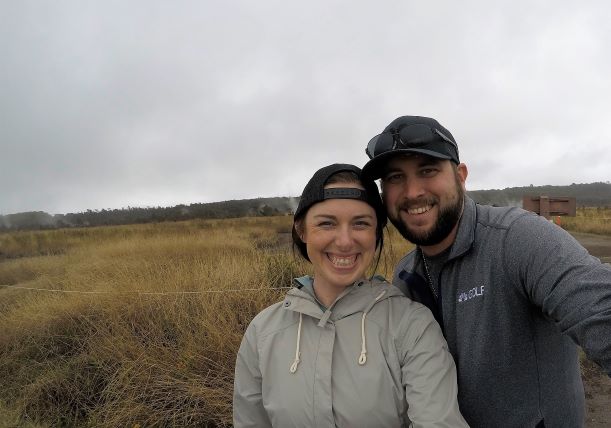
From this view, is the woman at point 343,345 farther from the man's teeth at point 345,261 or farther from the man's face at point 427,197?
the man's face at point 427,197

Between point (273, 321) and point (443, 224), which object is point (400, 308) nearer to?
point (443, 224)

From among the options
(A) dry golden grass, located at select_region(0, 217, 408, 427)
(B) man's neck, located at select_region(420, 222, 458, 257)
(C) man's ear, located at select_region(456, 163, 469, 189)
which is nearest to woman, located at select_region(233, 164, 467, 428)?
(B) man's neck, located at select_region(420, 222, 458, 257)

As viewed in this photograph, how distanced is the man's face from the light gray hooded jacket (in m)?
0.27

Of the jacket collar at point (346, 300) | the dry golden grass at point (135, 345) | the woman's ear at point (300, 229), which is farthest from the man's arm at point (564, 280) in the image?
the dry golden grass at point (135, 345)

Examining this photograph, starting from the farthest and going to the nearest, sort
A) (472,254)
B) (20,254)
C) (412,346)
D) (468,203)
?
(20,254), (468,203), (472,254), (412,346)

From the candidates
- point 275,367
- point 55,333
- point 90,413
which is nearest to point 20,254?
point 55,333

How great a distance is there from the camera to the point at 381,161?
5.57 ft

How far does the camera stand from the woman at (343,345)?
1407 mm

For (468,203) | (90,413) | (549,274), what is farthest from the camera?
(90,413)

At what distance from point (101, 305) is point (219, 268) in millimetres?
1618

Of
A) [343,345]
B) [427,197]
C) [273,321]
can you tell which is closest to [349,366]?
[343,345]

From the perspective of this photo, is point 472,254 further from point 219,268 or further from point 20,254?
point 20,254

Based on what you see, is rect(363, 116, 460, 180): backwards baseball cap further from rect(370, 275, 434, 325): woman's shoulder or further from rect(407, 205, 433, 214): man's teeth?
rect(370, 275, 434, 325): woman's shoulder

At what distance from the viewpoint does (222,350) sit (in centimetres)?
409
